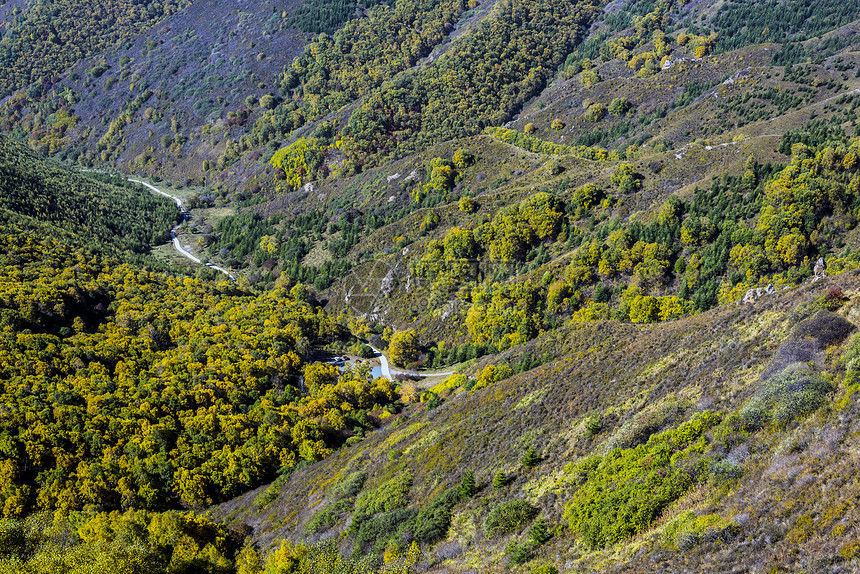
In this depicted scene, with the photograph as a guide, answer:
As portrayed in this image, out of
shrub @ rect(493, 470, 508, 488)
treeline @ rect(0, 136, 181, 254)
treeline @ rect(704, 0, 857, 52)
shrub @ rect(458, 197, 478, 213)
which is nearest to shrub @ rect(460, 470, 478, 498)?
shrub @ rect(493, 470, 508, 488)

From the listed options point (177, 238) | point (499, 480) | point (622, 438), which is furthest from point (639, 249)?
point (177, 238)

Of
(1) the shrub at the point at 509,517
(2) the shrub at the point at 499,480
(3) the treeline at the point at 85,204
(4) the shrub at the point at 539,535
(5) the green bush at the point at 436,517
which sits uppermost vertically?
(3) the treeline at the point at 85,204

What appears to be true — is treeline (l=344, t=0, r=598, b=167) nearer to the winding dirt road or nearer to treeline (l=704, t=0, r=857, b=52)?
the winding dirt road

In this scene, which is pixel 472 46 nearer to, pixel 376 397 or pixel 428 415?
pixel 376 397

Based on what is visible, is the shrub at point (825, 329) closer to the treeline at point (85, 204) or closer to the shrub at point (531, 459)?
the shrub at point (531, 459)

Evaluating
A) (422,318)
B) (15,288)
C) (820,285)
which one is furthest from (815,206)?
(15,288)

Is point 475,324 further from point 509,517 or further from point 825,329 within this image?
Answer: point 825,329

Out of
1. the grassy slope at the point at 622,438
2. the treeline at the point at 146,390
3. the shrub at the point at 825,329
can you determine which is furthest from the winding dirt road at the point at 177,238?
the shrub at the point at 825,329

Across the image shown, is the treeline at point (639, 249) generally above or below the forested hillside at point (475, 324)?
below
